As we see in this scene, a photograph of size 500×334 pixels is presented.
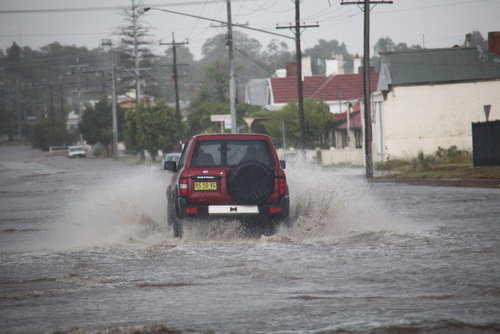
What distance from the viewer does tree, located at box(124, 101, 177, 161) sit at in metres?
87.3

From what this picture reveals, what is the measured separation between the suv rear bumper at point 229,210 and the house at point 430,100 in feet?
118

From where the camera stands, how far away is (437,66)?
50375 millimetres

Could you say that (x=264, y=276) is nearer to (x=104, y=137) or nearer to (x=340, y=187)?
(x=340, y=187)

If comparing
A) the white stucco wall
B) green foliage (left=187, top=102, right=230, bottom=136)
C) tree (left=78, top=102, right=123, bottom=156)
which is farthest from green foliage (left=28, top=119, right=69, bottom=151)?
the white stucco wall

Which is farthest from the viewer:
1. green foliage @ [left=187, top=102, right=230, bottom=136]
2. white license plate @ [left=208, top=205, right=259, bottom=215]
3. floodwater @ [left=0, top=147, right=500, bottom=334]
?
green foliage @ [left=187, top=102, right=230, bottom=136]

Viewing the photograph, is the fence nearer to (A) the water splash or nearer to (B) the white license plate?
(A) the water splash

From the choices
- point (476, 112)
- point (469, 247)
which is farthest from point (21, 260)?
point (476, 112)

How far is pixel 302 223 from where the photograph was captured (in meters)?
15.4

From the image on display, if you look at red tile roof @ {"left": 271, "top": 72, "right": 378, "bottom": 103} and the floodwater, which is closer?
the floodwater

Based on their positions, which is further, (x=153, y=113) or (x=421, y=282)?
(x=153, y=113)

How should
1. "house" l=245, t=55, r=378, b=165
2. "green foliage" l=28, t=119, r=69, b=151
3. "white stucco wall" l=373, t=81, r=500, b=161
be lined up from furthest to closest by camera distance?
"green foliage" l=28, t=119, r=69, b=151
"house" l=245, t=55, r=378, b=165
"white stucco wall" l=373, t=81, r=500, b=161

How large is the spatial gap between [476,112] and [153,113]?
1782 inches

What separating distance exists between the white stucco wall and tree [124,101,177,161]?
40.9 m

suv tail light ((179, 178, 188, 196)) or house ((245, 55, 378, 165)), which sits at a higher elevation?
house ((245, 55, 378, 165))
